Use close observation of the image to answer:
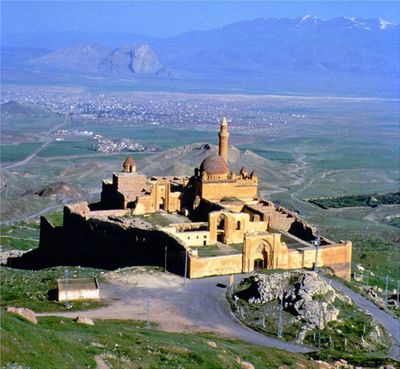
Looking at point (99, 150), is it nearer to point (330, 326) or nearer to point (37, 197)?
point (37, 197)

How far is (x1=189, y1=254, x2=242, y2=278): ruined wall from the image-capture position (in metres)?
40.2

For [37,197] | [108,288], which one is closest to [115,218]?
[108,288]

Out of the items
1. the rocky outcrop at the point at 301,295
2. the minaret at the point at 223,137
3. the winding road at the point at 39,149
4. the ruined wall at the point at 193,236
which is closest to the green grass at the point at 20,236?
the minaret at the point at 223,137

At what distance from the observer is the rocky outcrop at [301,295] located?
116 feet

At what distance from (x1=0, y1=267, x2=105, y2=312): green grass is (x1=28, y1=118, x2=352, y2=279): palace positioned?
398 cm

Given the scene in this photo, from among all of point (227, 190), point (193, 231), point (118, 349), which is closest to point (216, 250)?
point (193, 231)

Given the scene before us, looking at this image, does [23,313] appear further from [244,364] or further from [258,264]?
[258,264]

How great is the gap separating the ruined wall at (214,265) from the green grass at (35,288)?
521 cm

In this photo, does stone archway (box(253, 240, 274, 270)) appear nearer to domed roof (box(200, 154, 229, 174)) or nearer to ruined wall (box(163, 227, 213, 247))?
ruined wall (box(163, 227, 213, 247))

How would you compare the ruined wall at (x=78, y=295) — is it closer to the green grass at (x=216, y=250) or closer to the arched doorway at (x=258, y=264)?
the green grass at (x=216, y=250)

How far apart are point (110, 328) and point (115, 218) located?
71.8 ft

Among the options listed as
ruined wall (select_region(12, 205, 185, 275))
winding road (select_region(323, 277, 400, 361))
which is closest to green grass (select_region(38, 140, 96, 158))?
ruined wall (select_region(12, 205, 185, 275))

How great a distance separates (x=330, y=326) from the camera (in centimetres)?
3538

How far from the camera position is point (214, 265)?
40875mm
